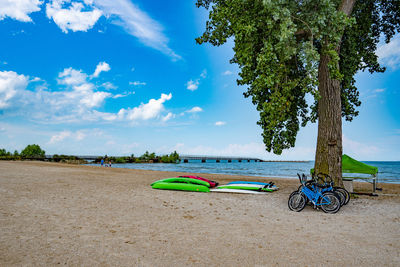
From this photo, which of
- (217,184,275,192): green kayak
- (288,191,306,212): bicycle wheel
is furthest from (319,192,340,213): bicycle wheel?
(217,184,275,192): green kayak

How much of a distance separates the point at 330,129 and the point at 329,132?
0.15m

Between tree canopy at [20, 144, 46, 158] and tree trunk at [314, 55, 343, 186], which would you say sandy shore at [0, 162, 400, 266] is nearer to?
tree trunk at [314, 55, 343, 186]

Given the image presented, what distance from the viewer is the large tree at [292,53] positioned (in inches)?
422

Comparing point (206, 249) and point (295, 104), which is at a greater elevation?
point (295, 104)

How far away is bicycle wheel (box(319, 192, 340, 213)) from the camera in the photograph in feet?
27.8

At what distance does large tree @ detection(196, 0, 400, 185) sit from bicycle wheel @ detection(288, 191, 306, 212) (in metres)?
3.44

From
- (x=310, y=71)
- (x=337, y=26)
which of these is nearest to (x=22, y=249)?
(x=310, y=71)

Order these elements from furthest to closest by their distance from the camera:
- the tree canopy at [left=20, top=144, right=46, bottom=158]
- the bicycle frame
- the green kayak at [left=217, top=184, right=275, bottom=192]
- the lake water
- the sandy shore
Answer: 1. the tree canopy at [left=20, top=144, right=46, bottom=158]
2. the lake water
3. the green kayak at [left=217, top=184, right=275, bottom=192]
4. the bicycle frame
5. the sandy shore

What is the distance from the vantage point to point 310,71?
10820 millimetres

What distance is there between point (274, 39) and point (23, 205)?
1189 centimetres

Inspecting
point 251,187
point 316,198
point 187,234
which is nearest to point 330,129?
point 316,198

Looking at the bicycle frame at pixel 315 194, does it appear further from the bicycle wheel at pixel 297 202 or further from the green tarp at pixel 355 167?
the green tarp at pixel 355 167

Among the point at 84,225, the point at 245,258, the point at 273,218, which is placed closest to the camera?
the point at 245,258

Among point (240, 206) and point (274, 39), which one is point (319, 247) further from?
point (274, 39)
